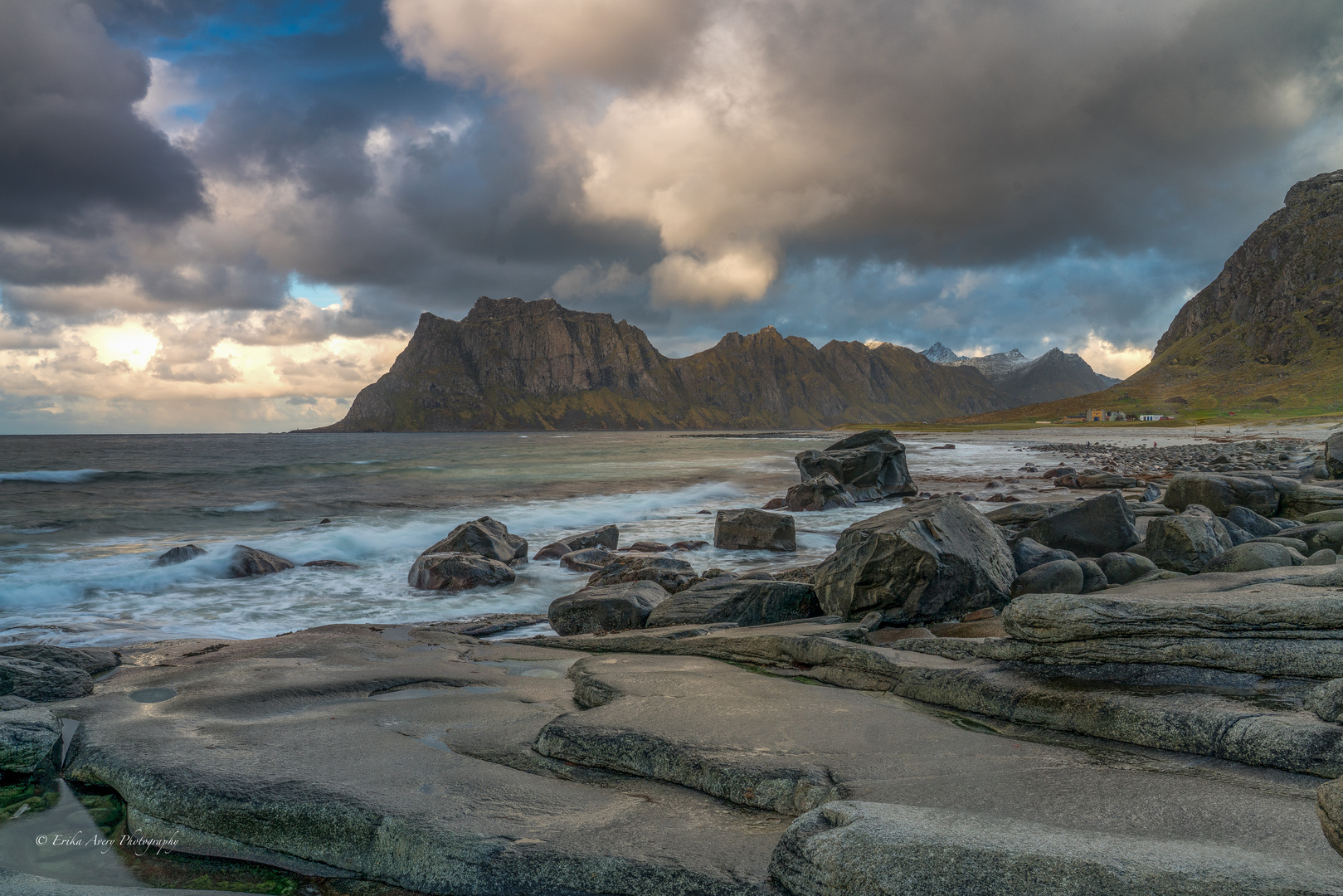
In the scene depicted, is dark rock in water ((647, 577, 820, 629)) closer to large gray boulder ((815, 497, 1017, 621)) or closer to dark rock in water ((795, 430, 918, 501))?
large gray boulder ((815, 497, 1017, 621))

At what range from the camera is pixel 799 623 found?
8.55 m

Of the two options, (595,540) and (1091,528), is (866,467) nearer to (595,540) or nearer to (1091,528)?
(595,540)

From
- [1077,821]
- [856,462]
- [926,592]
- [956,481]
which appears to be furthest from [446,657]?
[956,481]

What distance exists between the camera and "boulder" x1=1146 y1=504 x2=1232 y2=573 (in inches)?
387

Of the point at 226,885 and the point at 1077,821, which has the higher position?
the point at 1077,821

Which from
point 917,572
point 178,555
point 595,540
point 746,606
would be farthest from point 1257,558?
point 178,555

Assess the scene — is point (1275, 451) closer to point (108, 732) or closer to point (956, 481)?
point (956, 481)

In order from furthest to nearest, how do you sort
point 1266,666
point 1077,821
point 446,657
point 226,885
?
point 446,657, point 1266,666, point 226,885, point 1077,821

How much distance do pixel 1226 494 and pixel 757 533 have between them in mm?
10571

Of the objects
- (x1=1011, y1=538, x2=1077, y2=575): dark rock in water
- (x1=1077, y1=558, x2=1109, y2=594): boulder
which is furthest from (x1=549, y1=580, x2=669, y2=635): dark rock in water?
(x1=1077, y1=558, x2=1109, y2=594): boulder

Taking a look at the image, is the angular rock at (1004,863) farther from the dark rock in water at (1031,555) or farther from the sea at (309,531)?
the sea at (309,531)

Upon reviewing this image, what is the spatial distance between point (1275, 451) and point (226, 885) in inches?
2148

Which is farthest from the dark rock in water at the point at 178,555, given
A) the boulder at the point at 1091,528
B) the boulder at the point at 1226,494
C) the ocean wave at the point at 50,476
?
the ocean wave at the point at 50,476

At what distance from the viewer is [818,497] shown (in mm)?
27016
